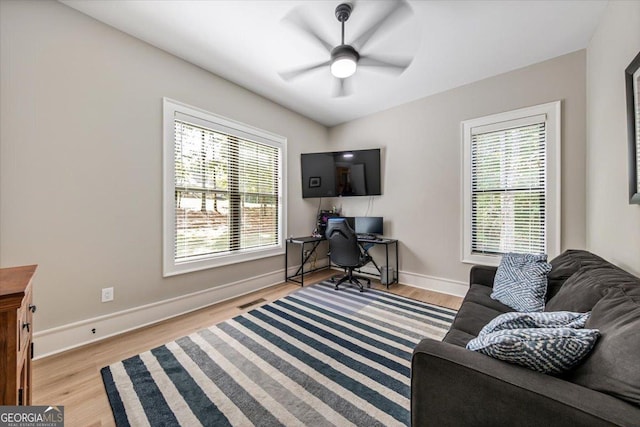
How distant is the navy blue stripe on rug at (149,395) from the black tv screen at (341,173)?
2914 mm

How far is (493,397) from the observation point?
74 centimetres

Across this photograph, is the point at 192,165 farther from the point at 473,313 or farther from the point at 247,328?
the point at 473,313

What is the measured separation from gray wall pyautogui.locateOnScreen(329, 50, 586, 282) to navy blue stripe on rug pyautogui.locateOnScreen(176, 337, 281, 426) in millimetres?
2758

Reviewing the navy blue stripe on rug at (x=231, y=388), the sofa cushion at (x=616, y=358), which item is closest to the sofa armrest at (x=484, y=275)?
the sofa cushion at (x=616, y=358)

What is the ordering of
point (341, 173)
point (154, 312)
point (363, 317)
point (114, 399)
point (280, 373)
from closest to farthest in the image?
point (114, 399), point (280, 373), point (154, 312), point (363, 317), point (341, 173)

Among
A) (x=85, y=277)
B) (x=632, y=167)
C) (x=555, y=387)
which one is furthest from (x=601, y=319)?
(x=85, y=277)

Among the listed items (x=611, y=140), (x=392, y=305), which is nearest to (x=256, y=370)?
(x=392, y=305)

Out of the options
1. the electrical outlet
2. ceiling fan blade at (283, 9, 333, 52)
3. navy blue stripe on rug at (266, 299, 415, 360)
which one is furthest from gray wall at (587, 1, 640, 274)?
the electrical outlet

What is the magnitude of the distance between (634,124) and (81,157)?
12.6 ft

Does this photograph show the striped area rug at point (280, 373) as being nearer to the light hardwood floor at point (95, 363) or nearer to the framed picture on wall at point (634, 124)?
the light hardwood floor at point (95, 363)

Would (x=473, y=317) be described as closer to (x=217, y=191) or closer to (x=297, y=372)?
(x=297, y=372)

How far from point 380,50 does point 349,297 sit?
9.07 feet

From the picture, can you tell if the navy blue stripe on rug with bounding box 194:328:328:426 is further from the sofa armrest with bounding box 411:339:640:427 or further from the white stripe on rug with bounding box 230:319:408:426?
the sofa armrest with bounding box 411:339:640:427

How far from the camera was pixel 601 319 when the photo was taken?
0.89m
